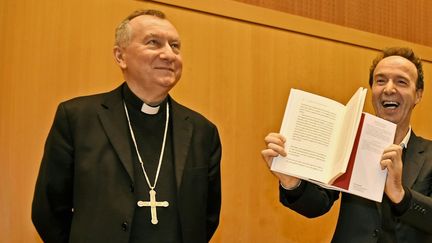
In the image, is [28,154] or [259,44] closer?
[28,154]

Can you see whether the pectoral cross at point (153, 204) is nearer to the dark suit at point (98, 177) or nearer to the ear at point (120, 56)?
the dark suit at point (98, 177)

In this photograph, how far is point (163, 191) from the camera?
104 inches

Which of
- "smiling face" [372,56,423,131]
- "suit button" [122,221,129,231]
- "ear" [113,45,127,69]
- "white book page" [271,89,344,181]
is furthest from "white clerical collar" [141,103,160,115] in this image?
"smiling face" [372,56,423,131]

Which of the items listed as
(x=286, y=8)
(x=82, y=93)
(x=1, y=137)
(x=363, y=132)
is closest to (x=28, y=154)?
(x=1, y=137)

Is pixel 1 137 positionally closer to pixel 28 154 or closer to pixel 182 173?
pixel 28 154

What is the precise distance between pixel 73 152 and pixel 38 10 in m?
1.42

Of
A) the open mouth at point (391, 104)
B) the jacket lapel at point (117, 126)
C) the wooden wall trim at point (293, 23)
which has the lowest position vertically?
the jacket lapel at point (117, 126)

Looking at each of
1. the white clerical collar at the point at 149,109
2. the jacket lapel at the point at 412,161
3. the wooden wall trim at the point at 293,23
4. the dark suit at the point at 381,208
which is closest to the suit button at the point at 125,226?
the white clerical collar at the point at 149,109

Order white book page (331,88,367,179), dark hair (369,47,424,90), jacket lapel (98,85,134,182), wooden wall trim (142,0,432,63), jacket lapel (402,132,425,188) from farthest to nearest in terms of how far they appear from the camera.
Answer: wooden wall trim (142,0,432,63), dark hair (369,47,424,90), jacket lapel (402,132,425,188), jacket lapel (98,85,134,182), white book page (331,88,367,179)

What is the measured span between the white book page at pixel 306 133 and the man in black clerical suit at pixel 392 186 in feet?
0.17

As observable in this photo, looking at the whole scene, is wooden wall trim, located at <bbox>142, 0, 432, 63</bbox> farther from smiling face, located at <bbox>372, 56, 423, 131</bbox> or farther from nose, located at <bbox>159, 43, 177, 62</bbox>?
smiling face, located at <bbox>372, 56, 423, 131</bbox>

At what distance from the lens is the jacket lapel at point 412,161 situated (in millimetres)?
2719

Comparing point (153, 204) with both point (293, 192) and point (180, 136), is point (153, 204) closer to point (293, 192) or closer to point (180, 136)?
point (180, 136)

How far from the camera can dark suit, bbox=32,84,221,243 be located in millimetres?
2492
